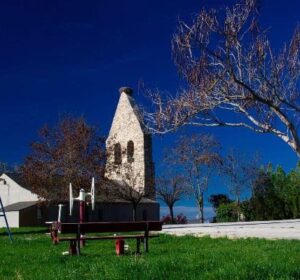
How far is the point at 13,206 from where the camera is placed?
164 feet

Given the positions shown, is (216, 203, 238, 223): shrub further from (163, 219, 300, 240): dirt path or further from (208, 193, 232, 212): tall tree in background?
(163, 219, 300, 240): dirt path

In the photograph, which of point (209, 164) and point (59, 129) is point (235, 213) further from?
point (59, 129)

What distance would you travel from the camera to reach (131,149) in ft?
178

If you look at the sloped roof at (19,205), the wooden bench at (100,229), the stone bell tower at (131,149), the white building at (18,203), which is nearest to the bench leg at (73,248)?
the wooden bench at (100,229)

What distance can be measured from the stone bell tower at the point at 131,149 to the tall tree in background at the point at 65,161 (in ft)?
25.4

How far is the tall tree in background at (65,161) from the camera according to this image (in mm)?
36406

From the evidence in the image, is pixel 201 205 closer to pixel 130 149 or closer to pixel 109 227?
pixel 130 149

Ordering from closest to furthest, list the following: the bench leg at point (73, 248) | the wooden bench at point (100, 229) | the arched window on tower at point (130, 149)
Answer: the bench leg at point (73, 248) < the wooden bench at point (100, 229) < the arched window on tower at point (130, 149)

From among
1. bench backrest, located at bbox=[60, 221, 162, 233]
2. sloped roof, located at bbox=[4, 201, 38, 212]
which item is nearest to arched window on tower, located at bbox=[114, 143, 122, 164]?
sloped roof, located at bbox=[4, 201, 38, 212]

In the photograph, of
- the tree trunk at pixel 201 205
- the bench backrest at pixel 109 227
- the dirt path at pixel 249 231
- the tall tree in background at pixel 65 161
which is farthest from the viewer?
the tree trunk at pixel 201 205

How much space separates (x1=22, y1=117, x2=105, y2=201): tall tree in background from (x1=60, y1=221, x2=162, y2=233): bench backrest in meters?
22.0

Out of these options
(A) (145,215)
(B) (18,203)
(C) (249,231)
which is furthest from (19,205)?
(C) (249,231)

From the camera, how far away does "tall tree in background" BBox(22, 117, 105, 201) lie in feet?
119

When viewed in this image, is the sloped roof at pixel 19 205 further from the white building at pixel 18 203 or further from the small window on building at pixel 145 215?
the small window on building at pixel 145 215
